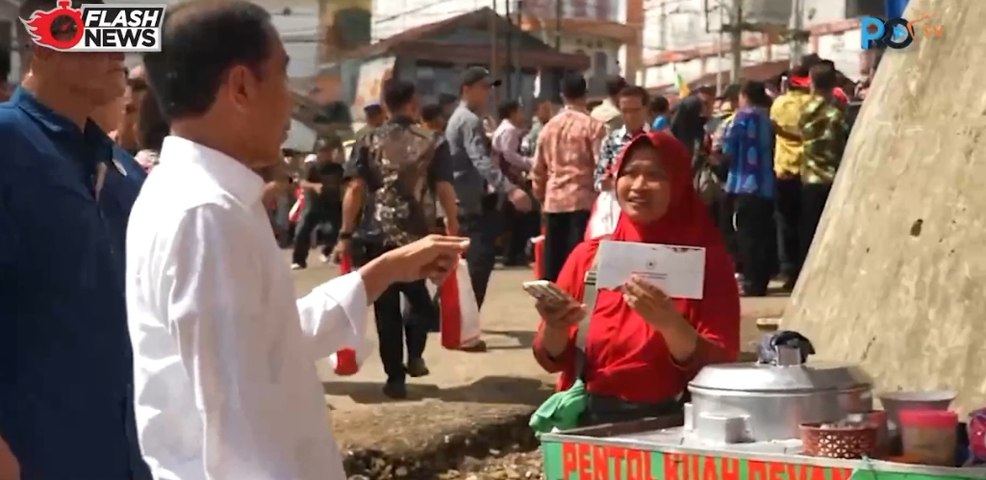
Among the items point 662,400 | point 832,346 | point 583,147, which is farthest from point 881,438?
point 583,147

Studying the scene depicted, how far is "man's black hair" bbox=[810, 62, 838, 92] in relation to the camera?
35.9 ft

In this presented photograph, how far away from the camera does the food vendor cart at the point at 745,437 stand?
11.0ft

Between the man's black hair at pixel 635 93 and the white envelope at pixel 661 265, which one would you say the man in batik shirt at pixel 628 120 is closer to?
the man's black hair at pixel 635 93

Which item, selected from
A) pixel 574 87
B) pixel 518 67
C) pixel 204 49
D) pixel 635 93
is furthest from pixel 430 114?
pixel 518 67

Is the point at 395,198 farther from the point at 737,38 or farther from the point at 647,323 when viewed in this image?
the point at 737,38

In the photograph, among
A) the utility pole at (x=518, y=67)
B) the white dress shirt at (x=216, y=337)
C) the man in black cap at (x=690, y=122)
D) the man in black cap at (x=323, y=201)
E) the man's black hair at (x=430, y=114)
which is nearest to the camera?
the white dress shirt at (x=216, y=337)

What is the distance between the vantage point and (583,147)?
10219 millimetres

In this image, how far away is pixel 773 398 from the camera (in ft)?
11.5

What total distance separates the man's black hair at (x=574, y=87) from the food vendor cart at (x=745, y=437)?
6495 mm

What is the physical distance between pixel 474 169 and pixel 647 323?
20.6ft

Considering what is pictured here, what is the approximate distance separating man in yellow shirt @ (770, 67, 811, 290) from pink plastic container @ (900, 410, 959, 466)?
313 inches

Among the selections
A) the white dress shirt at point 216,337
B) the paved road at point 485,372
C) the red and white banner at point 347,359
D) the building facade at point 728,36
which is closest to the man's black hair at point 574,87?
the paved road at point 485,372

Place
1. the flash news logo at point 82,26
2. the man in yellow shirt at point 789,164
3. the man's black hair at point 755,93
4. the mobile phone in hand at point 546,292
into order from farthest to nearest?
the man in yellow shirt at point 789,164 < the man's black hair at point 755,93 < the mobile phone in hand at point 546,292 < the flash news logo at point 82,26

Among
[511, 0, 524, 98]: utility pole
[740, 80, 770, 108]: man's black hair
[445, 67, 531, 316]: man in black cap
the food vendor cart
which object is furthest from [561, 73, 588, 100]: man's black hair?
[511, 0, 524, 98]: utility pole
